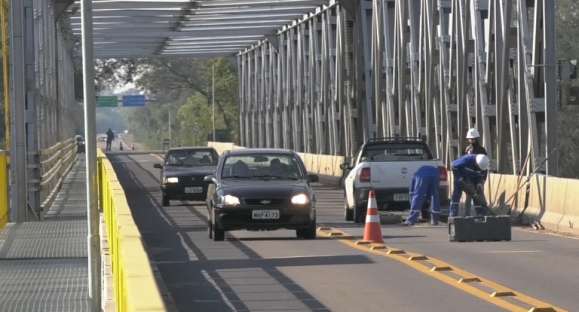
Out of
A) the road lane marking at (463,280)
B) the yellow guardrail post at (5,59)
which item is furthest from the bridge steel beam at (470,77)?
the yellow guardrail post at (5,59)

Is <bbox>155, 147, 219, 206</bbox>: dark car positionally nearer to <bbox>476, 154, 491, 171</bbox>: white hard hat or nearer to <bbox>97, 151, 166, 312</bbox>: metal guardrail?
<bbox>476, 154, 491, 171</bbox>: white hard hat

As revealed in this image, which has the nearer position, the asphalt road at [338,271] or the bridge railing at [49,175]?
the asphalt road at [338,271]

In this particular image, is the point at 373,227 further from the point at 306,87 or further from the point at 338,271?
the point at 306,87

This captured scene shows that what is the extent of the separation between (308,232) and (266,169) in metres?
1.25

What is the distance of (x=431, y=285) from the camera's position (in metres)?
15.6

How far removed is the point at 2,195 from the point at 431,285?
13746mm

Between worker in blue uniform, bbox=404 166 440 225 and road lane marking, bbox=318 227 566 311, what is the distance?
5.36 metres

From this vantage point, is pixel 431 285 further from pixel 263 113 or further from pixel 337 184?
pixel 263 113

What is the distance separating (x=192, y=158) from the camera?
3856 cm

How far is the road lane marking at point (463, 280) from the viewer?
1353 cm

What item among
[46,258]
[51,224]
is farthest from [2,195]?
[46,258]

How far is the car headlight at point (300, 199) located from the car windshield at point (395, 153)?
7.09m

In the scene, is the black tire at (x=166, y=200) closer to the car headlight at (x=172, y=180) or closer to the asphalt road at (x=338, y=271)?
the car headlight at (x=172, y=180)

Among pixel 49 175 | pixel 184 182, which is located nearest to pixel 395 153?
pixel 184 182
